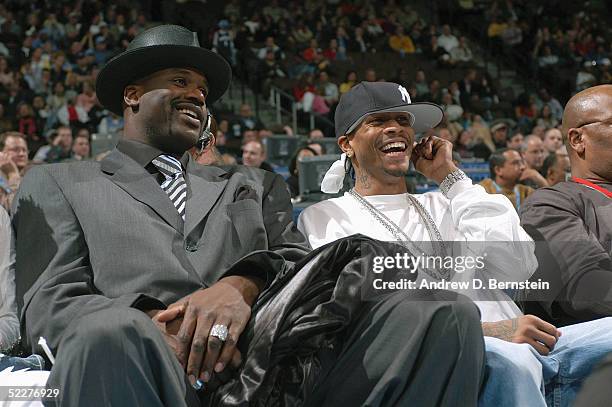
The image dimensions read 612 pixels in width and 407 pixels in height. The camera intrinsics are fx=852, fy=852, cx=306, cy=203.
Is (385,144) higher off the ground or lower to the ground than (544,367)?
higher

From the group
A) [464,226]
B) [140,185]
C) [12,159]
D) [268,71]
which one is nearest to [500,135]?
[268,71]

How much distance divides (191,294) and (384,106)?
1256mm

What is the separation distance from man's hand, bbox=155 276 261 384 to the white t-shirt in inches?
31.0

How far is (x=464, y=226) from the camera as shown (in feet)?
9.69

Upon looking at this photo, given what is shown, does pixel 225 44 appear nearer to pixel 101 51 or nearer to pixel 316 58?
pixel 316 58

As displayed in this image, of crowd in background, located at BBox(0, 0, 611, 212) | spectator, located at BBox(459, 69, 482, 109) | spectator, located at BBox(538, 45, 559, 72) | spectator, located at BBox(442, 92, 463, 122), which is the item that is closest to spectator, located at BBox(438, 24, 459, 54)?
crowd in background, located at BBox(0, 0, 611, 212)

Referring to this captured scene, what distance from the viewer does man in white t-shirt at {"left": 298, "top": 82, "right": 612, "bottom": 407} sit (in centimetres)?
251

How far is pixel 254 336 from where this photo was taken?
2.12 metres

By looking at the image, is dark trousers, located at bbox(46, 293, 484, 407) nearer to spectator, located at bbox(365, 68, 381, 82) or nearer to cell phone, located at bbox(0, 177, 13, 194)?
cell phone, located at bbox(0, 177, 13, 194)

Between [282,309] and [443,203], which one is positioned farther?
[443,203]

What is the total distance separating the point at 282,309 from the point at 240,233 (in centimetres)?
45

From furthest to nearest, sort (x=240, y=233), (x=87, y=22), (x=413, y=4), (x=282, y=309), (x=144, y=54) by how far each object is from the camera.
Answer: (x=413, y=4)
(x=87, y=22)
(x=144, y=54)
(x=240, y=233)
(x=282, y=309)

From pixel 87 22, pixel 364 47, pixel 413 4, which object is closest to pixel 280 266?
pixel 87 22

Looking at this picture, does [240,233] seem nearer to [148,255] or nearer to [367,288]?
[148,255]
